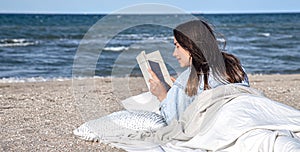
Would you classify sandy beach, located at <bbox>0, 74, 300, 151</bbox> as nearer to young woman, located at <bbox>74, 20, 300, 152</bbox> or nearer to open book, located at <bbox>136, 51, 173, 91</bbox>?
young woman, located at <bbox>74, 20, 300, 152</bbox>

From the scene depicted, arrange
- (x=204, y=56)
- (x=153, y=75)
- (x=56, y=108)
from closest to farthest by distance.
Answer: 1. (x=204, y=56)
2. (x=153, y=75)
3. (x=56, y=108)

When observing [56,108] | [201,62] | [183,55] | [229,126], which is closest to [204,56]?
[201,62]

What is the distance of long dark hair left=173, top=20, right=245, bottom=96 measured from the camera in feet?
14.3

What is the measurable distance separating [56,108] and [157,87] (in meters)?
2.32

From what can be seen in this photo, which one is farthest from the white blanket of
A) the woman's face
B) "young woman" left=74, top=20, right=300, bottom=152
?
the woman's face

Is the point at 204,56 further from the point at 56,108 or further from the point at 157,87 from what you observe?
the point at 56,108

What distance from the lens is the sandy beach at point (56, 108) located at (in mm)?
4938

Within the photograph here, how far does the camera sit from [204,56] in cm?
439

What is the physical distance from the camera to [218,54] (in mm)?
4379

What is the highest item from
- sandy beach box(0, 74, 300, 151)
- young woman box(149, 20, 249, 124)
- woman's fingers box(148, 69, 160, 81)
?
young woman box(149, 20, 249, 124)

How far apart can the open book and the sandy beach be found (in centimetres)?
57

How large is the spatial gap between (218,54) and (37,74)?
8.01m

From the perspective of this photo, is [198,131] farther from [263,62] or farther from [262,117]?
[263,62]

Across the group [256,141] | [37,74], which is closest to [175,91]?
[256,141]
